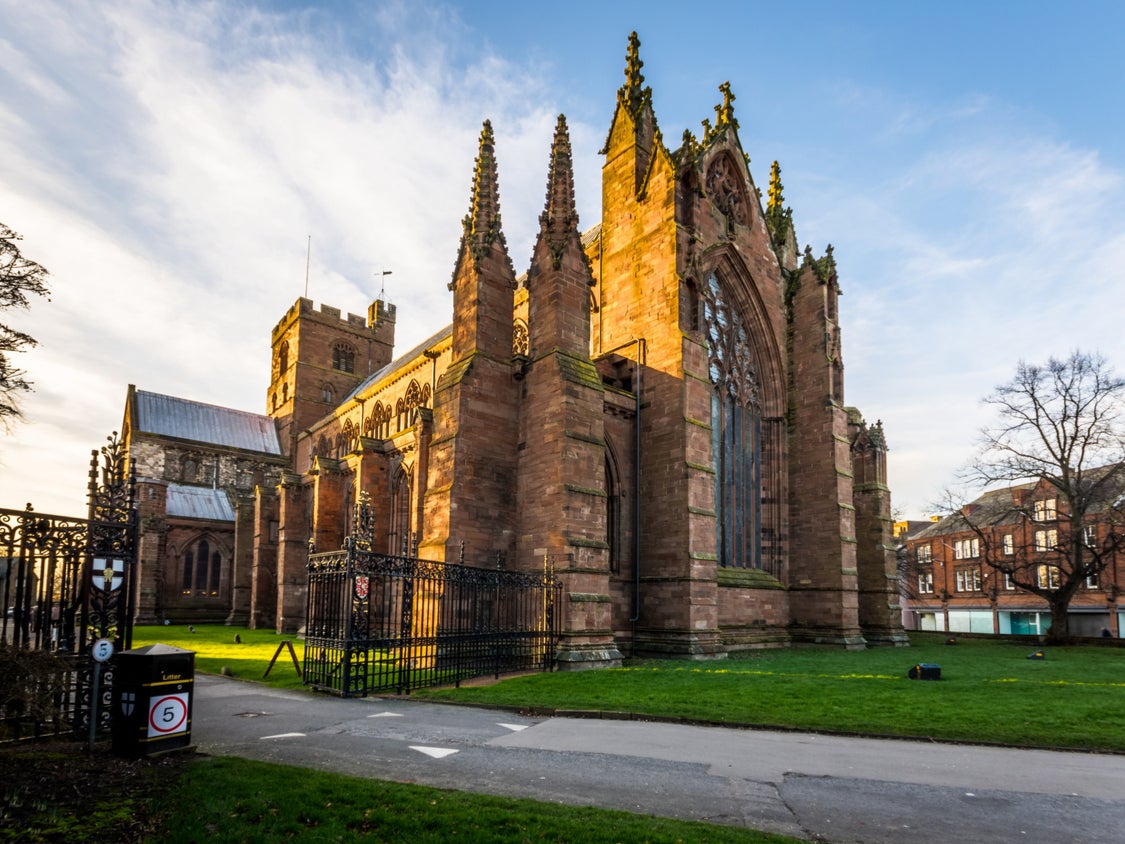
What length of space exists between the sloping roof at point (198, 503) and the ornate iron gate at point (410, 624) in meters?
31.9

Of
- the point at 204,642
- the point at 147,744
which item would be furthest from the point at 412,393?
the point at 147,744

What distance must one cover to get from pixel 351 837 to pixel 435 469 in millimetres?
14199

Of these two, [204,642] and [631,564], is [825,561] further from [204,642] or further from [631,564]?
[204,642]

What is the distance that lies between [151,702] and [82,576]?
2.00 metres

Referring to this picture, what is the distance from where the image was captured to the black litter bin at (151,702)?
7.45m

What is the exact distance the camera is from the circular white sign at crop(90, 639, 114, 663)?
311 inches


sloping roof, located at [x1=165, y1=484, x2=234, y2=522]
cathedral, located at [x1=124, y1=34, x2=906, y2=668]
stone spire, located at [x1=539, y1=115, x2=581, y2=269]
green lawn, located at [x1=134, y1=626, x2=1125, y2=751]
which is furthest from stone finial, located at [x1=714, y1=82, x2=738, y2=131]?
sloping roof, located at [x1=165, y1=484, x2=234, y2=522]

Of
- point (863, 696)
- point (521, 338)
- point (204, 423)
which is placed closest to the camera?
point (863, 696)

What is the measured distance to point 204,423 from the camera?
5372 cm

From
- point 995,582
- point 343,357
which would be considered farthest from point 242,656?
point 995,582

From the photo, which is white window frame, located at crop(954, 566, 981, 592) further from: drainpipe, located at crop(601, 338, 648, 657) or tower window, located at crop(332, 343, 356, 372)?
tower window, located at crop(332, 343, 356, 372)

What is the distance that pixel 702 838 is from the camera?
5.17 metres

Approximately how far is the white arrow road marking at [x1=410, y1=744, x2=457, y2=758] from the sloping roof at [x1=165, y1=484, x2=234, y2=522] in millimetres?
40402

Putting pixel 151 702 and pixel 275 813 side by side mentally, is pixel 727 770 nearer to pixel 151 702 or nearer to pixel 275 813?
pixel 275 813
